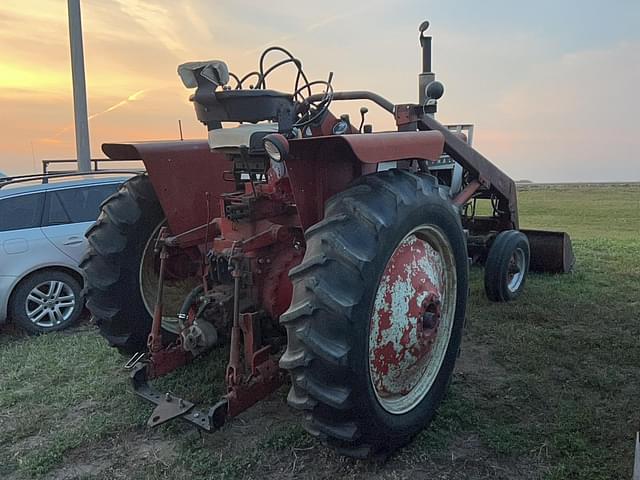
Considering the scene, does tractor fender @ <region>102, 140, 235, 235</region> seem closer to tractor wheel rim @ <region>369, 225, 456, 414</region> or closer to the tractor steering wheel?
the tractor steering wheel

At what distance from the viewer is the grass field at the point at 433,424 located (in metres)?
2.77

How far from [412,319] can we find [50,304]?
4.05m

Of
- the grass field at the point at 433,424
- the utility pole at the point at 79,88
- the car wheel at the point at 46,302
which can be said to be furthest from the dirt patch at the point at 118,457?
the utility pole at the point at 79,88

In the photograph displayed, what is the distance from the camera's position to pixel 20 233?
543 cm

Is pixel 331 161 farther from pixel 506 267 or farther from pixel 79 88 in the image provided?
pixel 79 88

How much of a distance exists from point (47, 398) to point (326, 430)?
2226 mm

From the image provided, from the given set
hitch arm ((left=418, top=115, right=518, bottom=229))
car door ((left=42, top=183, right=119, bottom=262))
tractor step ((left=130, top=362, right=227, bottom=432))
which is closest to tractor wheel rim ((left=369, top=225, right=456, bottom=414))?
tractor step ((left=130, top=362, right=227, bottom=432))

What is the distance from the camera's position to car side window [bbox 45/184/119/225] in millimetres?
5695

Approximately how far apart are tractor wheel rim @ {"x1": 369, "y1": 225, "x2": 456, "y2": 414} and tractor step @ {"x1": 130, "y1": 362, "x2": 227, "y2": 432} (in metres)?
0.76

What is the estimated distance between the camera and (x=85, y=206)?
5887 mm

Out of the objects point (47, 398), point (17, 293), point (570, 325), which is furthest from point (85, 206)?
point (570, 325)

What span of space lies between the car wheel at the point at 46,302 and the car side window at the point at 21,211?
509 millimetres

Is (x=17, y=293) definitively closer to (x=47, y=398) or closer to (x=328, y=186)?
(x=47, y=398)

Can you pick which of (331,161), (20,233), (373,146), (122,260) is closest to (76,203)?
(20,233)
